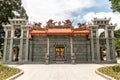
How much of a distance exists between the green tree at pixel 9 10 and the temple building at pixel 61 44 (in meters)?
5.18

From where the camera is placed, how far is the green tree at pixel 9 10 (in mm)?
27502

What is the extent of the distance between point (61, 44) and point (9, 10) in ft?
42.8

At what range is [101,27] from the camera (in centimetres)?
2319

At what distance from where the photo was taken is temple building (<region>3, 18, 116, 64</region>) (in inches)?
868

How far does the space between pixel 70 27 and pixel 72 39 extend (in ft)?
6.57

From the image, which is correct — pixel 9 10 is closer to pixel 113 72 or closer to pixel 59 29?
pixel 59 29

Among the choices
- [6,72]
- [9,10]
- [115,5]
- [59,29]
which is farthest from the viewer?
[9,10]

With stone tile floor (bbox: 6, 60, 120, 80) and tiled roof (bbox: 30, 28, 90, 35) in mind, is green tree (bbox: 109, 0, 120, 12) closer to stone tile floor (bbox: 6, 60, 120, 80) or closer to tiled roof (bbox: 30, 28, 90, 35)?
stone tile floor (bbox: 6, 60, 120, 80)

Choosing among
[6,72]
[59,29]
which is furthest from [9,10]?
[6,72]

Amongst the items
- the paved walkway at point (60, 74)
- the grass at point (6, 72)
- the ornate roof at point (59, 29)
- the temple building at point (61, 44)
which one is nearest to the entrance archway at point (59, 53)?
the temple building at point (61, 44)

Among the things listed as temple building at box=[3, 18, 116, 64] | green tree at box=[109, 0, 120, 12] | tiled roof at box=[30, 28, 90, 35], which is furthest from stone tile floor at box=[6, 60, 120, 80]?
tiled roof at box=[30, 28, 90, 35]

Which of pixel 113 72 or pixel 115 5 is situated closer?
pixel 113 72

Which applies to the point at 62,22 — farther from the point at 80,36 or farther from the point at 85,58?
the point at 85,58

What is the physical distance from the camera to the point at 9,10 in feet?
94.1
